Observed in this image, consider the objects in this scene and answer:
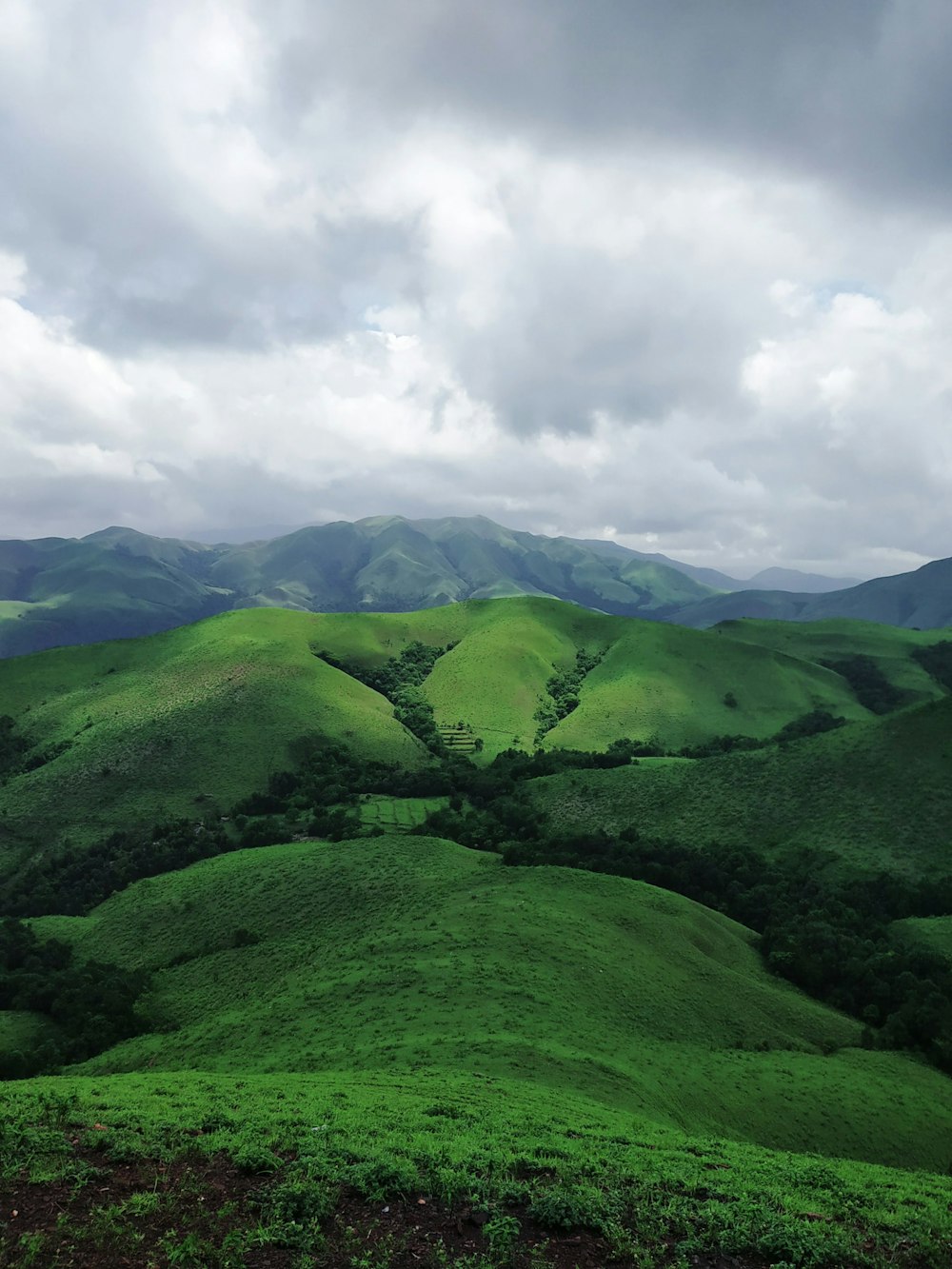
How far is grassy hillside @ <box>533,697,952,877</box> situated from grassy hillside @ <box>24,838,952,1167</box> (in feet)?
146

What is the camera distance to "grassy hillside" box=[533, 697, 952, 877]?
127062 millimetres

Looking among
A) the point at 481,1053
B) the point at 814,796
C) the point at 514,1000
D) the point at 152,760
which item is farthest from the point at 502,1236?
the point at 152,760

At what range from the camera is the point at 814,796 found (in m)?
142

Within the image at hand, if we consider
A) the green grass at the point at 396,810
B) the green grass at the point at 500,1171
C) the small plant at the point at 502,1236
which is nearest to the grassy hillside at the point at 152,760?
the green grass at the point at 396,810

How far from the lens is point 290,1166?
2214 cm

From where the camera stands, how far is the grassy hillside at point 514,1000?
151ft

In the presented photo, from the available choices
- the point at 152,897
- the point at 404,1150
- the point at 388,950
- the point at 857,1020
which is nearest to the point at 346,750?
the point at 152,897

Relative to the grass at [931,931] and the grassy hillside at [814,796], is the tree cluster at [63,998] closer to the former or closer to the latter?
the grassy hillside at [814,796]

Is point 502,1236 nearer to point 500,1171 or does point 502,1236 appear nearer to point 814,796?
point 500,1171

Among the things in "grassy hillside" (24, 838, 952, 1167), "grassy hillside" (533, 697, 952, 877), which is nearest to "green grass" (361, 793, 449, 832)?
"grassy hillside" (533, 697, 952, 877)

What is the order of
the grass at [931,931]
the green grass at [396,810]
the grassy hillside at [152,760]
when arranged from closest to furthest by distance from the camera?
the grass at [931,931] < the green grass at [396,810] < the grassy hillside at [152,760]

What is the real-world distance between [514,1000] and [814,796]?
112m

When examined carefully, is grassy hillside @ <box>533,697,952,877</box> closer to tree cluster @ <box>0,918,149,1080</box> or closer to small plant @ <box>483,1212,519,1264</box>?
tree cluster @ <box>0,918,149,1080</box>

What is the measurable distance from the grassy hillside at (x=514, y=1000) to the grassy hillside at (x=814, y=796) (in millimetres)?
44421
